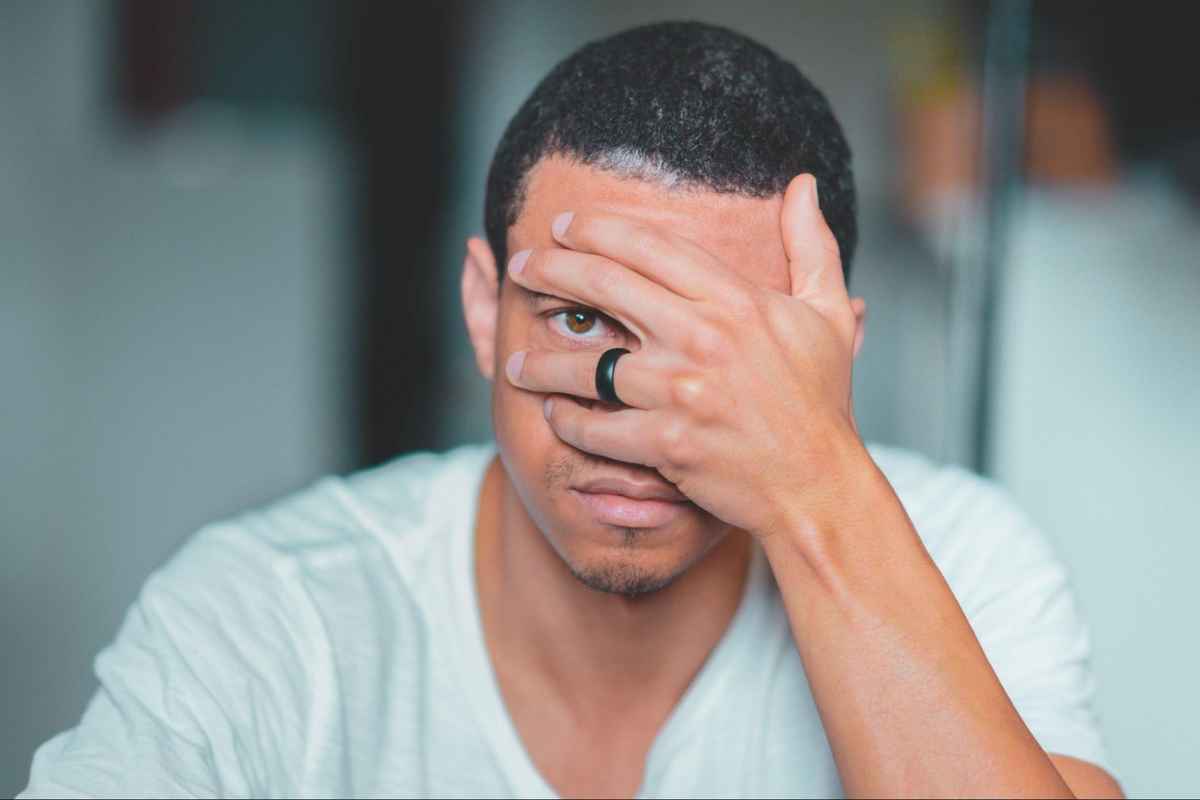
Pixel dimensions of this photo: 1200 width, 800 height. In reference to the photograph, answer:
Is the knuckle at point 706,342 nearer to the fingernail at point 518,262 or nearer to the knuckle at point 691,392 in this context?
the knuckle at point 691,392

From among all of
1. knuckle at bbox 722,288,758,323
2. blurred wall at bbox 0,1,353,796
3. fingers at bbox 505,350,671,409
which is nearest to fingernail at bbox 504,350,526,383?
fingers at bbox 505,350,671,409

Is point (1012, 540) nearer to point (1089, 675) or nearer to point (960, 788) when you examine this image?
point (1089, 675)

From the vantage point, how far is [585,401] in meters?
1.04

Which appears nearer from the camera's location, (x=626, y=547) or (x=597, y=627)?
(x=626, y=547)

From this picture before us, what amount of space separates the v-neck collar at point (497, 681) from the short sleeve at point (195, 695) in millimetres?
168

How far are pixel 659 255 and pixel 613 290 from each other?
0.05m

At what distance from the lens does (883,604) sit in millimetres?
933

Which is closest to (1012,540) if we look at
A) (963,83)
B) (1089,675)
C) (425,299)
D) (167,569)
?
(1089,675)

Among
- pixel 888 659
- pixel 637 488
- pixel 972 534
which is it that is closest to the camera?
pixel 888 659

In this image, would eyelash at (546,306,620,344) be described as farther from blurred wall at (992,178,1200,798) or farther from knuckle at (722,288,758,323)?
blurred wall at (992,178,1200,798)

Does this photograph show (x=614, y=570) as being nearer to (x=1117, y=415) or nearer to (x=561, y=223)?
(x=561, y=223)

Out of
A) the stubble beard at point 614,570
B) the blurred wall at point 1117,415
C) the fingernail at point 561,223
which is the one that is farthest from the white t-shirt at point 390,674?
the blurred wall at point 1117,415

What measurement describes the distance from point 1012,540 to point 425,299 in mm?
1734

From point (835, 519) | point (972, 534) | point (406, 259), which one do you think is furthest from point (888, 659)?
point (406, 259)
